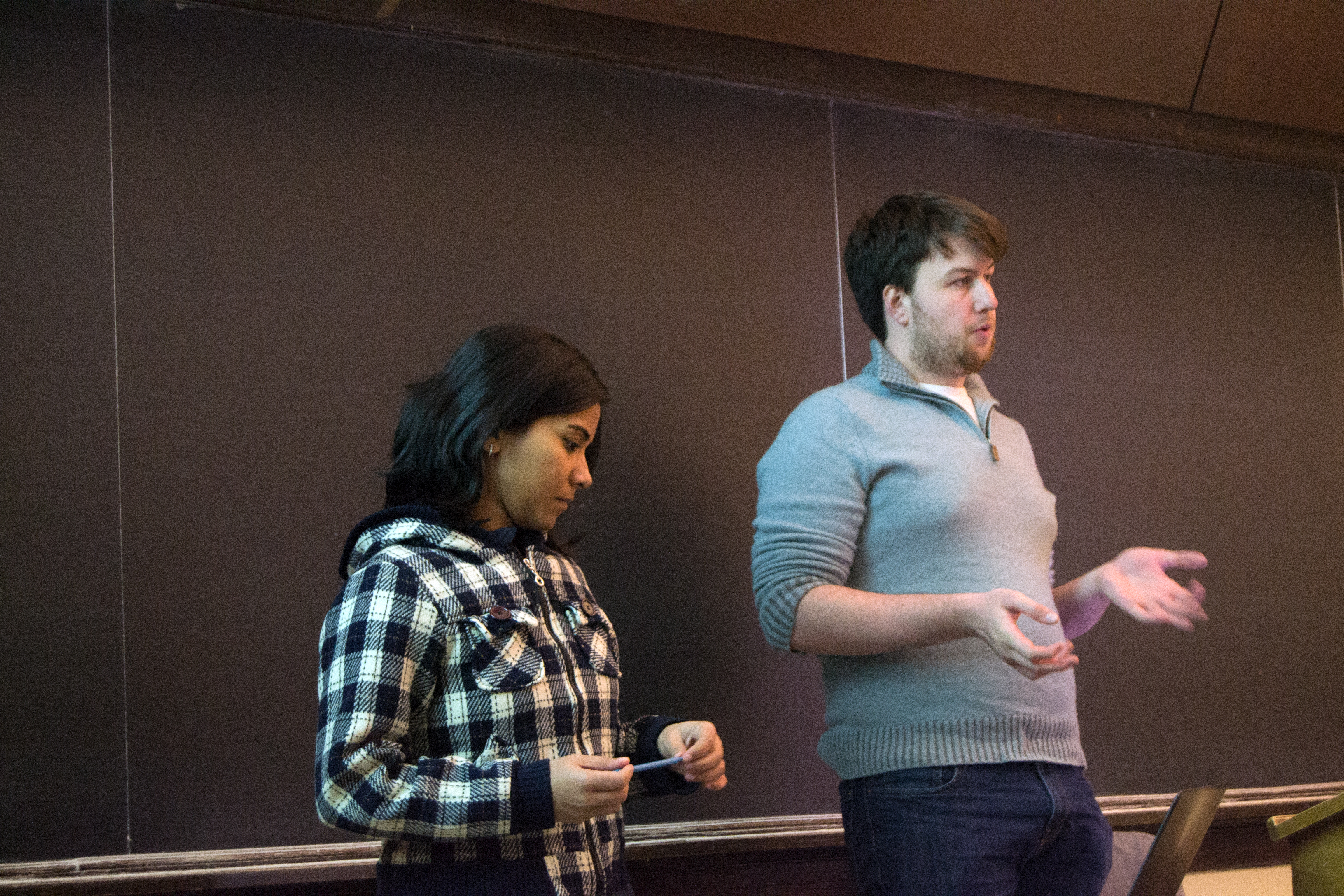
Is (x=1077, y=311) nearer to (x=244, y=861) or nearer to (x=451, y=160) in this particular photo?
(x=451, y=160)

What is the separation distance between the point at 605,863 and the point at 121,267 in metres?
1.36

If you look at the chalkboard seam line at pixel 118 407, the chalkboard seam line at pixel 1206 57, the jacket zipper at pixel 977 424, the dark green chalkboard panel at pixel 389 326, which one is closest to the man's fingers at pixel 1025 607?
the jacket zipper at pixel 977 424

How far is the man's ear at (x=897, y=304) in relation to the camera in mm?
1922

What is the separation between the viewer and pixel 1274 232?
2918 mm

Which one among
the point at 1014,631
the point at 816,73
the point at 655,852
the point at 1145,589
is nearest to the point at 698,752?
the point at 1014,631

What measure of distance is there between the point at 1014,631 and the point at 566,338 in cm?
117

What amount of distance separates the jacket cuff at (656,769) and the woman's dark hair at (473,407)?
0.41 meters

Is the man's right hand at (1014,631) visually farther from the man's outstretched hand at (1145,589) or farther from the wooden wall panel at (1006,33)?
the wooden wall panel at (1006,33)

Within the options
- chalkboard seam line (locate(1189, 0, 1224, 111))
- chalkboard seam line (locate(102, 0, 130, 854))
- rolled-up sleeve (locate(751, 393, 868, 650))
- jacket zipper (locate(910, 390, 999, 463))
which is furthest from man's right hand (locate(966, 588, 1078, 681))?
chalkboard seam line (locate(1189, 0, 1224, 111))

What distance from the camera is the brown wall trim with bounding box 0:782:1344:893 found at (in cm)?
181

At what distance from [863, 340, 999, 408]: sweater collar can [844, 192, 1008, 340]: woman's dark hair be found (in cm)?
7

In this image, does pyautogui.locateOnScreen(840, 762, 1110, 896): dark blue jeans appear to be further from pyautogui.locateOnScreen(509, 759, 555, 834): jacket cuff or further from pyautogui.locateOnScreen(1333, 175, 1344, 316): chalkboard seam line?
pyautogui.locateOnScreen(1333, 175, 1344, 316): chalkboard seam line

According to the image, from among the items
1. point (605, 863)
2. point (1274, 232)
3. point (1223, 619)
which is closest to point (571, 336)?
point (605, 863)

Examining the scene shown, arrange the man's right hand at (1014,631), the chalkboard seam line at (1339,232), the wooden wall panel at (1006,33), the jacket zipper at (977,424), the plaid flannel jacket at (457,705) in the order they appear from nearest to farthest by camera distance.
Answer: the plaid flannel jacket at (457,705) → the man's right hand at (1014,631) → the jacket zipper at (977,424) → the wooden wall panel at (1006,33) → the chalkboard seam line at (1339,232)
